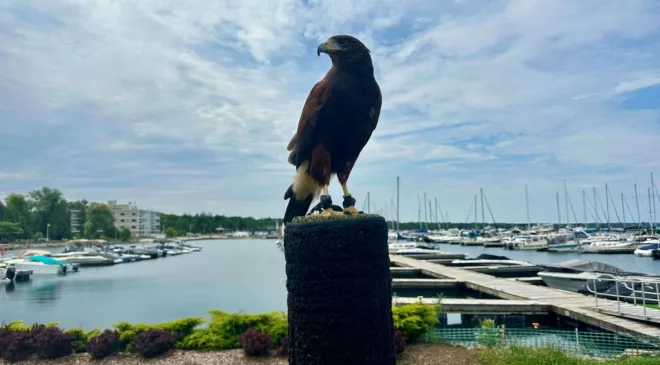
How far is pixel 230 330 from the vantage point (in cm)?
827

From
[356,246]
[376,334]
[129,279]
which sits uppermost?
[356,246]

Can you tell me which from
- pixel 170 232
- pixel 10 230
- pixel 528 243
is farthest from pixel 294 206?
pixel 170 232

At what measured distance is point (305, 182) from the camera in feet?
13.8

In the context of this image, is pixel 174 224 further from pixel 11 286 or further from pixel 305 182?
pixel 305 182

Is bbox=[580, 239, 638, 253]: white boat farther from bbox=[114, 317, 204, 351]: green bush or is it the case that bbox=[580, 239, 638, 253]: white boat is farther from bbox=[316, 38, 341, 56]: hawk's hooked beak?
bbox=[316, 38, 341, 56]: hawk's hooked beak

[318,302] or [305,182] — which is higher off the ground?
[305,182]

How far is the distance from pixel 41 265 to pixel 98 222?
47424 mm

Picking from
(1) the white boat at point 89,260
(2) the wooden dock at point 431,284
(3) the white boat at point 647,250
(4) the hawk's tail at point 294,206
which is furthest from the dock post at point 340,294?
(1) the white boat at point 89,260

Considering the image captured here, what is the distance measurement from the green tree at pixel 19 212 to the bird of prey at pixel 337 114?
9125cm

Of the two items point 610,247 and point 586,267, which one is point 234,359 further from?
point 610,247

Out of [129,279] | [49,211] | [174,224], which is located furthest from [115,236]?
[129,279]

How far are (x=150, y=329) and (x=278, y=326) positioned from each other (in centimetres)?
217

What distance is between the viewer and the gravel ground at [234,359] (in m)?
7.18

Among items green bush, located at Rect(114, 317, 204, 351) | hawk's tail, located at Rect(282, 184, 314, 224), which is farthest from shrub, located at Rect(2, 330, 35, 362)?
hawk's tail, located at Rect(282, 184, 314, 224)
